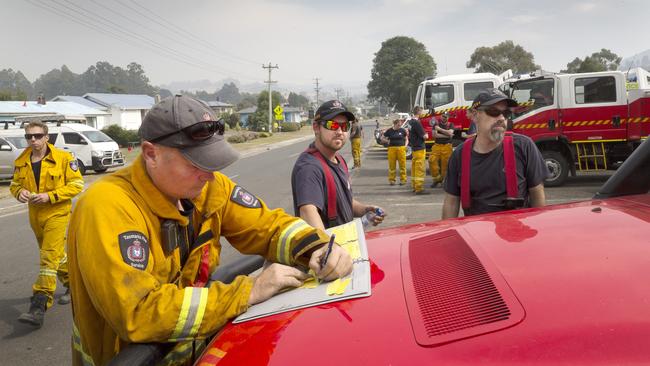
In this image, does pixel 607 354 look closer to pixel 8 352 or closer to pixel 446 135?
pixel 8 352

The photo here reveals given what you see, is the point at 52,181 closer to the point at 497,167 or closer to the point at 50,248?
the point at 50,248

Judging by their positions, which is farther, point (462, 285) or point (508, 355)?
point (462, 285)

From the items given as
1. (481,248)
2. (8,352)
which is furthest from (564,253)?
(8,352)

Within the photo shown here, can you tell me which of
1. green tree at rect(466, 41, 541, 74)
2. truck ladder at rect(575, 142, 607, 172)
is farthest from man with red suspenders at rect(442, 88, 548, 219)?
green tree at rect(466, 41, 541, 74)

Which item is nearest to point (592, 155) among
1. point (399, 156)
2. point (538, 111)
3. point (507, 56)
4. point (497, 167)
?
point (538, 111)

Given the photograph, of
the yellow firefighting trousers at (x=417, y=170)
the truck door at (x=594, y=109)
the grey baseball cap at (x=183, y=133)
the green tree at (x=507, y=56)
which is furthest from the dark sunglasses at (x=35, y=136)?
the green tree at (x=507, y=56)

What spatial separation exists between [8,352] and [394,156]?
9.87m

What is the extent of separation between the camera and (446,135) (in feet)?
39.5

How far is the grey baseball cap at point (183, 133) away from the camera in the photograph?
163 centimetres

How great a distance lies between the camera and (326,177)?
10.2 feet

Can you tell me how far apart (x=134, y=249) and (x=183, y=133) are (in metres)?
0.40

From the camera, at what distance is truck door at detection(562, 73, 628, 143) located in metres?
10.9

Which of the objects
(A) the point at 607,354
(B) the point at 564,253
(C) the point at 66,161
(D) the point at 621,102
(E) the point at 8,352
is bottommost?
(E) the point at 8,352

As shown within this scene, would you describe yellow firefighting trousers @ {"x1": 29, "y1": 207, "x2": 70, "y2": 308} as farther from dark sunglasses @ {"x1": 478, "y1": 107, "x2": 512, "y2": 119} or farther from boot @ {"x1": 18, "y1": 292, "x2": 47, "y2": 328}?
dark sunglasses @ {"x1": 478, "y1": 107, "x2": 512, "y2": 119}
